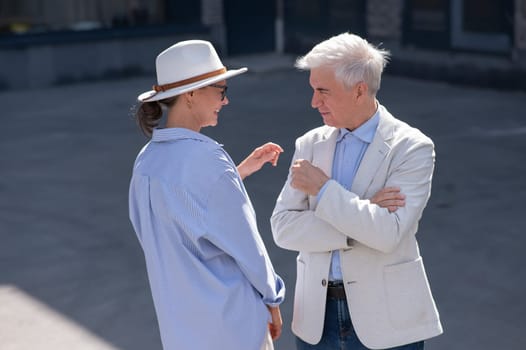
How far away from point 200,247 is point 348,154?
721 millimetres

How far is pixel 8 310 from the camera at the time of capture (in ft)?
22.9

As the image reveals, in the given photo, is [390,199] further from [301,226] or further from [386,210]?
[301,226]

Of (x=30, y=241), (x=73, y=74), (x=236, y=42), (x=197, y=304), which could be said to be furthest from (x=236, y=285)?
(x=236, y=42)

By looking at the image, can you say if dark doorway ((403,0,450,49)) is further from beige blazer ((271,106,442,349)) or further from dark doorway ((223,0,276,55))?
beige blazer ((271,106,442,349))

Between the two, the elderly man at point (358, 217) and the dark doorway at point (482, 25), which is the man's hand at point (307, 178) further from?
the dark doorway at point (482, 25)

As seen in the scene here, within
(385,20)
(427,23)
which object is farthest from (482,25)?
(385,20)

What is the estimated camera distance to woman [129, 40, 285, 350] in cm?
329

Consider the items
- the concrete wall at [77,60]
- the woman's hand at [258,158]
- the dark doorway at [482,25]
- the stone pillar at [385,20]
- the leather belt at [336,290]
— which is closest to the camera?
the leather belt at [336,290]

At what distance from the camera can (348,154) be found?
3.65 meters

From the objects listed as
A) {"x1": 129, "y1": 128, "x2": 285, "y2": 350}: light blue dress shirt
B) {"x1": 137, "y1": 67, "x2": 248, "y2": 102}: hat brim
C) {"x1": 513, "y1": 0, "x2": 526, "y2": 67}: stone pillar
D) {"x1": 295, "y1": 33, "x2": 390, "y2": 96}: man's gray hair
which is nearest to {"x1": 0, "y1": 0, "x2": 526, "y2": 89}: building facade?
{"x1": 513, "y1": 0, "x2": 526, "y2": 67}: stone pillar

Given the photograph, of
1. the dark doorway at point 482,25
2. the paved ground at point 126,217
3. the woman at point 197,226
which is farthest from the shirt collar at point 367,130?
the dark doorway at point 482,25

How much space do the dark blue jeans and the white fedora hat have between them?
0.96m

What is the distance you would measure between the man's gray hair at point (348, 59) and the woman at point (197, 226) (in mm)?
359

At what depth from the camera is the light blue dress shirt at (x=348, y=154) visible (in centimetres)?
361
